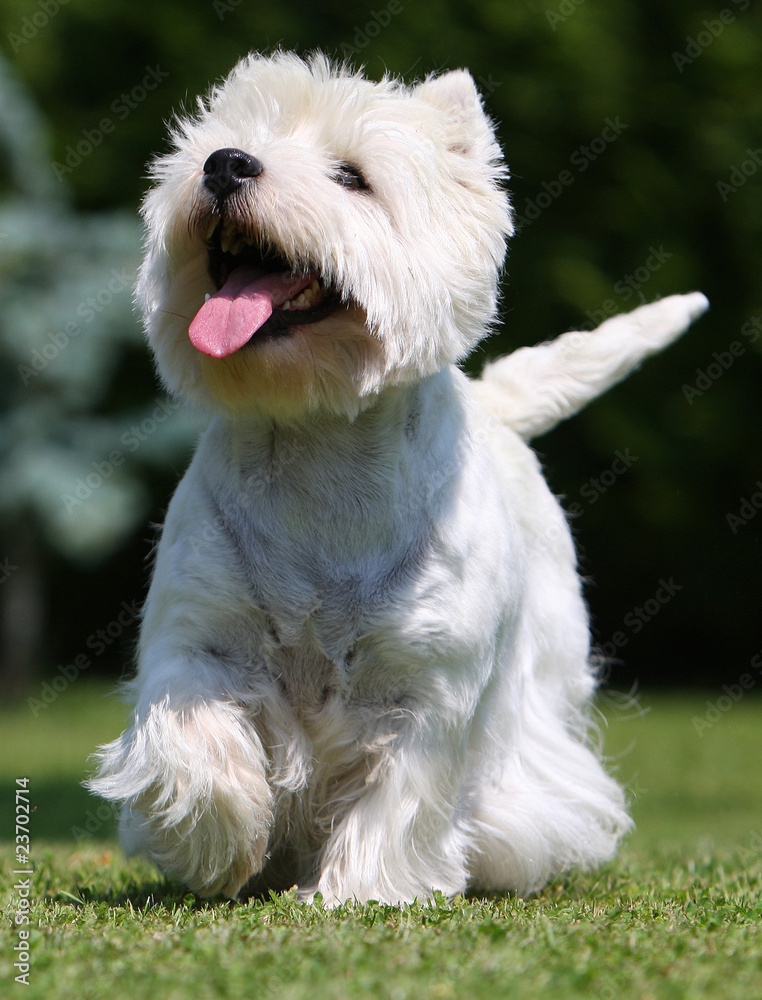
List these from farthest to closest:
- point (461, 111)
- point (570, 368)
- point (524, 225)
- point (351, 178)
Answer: point (524, 225) < point (570, 368) < point (461, 111) < point (351, 178)

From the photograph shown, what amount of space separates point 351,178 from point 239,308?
19.8 inches

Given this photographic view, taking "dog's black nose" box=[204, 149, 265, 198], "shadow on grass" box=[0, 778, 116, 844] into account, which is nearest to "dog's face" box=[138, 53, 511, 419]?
"dog's black nose" box=[204, 149, 265, 198]

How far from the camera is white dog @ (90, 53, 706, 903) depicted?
12.0 feet

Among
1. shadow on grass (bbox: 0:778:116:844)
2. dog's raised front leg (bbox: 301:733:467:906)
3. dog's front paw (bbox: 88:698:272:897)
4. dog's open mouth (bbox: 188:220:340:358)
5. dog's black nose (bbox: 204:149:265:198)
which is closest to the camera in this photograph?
dog's black nose (bbox: 204:149:265:198)

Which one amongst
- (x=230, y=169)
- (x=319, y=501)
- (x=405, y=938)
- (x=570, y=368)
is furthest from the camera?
(x=570, y=368)

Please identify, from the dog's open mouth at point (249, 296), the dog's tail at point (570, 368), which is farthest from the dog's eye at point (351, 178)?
the dog's tail at point (570, 368)

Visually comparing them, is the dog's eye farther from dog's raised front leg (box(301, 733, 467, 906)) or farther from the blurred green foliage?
the blurred green foliage

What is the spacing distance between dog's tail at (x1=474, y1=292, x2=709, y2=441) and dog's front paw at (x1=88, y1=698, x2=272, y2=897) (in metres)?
2.28

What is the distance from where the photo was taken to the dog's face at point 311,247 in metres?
3.56

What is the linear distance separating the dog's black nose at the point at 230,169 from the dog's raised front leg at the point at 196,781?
1.34 meters

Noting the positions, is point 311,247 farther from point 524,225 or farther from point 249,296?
point 524,225

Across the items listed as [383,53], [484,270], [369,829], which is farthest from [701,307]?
[383,53]

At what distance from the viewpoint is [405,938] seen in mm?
3123

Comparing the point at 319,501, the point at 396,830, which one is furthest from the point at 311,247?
the point at 396,830
